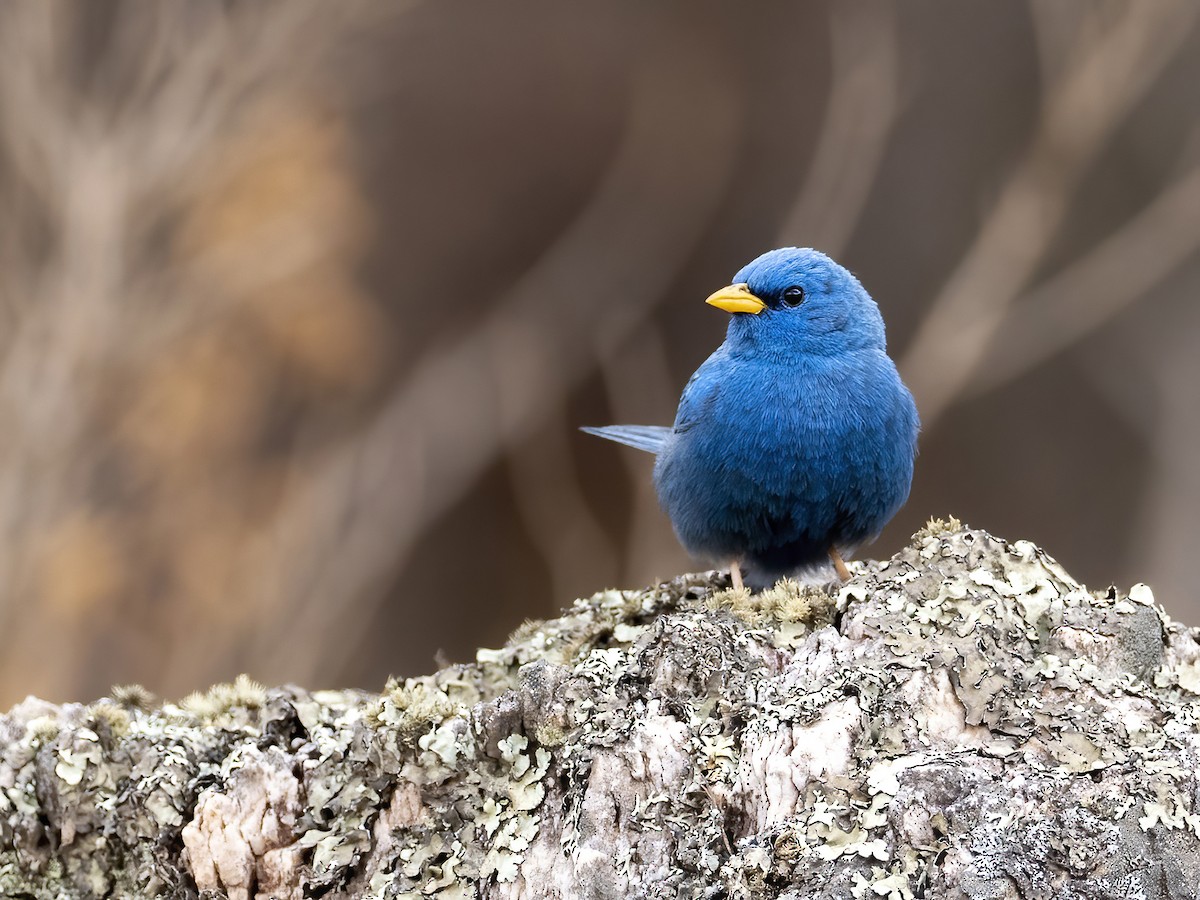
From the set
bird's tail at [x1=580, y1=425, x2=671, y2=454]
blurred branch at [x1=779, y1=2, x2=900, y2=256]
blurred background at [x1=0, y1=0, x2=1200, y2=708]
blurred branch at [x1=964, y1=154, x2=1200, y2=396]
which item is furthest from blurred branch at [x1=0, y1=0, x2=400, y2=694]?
blurred branch at [x1=964, y1=154, x2=1200, y2=396]

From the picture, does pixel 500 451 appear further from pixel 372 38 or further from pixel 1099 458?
pixel 1099 458

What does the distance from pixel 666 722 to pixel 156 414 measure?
4.62 metres

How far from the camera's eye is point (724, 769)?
2.28 meters

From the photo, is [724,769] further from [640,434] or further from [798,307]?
[640,434]

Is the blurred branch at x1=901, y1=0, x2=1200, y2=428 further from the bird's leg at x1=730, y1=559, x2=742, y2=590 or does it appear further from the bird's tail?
the bird's leg at x1=730, y1=559, x2=742, y2=590

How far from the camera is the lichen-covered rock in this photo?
208 centimetres

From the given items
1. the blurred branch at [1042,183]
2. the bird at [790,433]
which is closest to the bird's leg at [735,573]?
the bird at [790,433]

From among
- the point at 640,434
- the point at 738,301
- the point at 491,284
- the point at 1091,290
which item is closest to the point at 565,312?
the point at 491,284

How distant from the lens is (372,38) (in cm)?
720

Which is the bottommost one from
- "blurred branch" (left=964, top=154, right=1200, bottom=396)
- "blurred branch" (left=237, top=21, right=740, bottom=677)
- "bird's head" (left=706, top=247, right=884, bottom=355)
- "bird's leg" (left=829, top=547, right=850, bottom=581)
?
"bird's leg" (left=829, top=547, right=850, bottom=581)

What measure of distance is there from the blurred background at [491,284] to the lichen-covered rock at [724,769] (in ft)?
11.0

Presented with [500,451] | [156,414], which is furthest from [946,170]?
[156,414]

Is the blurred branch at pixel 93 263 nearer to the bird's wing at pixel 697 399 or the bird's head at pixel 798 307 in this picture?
the bird's wing at pixel 697 399

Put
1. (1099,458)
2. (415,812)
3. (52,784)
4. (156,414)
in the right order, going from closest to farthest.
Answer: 1. (415,812)
2. (52,784)
3. (156,414)
4. (1099,458)
